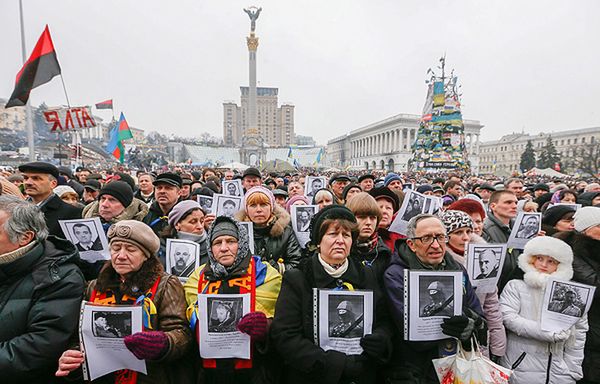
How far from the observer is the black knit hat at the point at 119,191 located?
13.1 ft

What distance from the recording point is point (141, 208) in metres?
4.66

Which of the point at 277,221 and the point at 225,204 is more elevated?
the point at 225,204

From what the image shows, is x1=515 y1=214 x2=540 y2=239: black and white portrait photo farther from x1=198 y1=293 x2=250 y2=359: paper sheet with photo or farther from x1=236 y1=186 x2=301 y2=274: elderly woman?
x1=198 y1=293 x2=250 y2=359: paper sheet with photo

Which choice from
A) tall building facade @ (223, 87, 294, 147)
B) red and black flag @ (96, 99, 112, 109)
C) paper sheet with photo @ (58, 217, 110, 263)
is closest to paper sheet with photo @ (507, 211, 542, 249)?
paper sheet with photo @ (58, 217, 110, 263)

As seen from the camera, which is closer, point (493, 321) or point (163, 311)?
point (163, 311)

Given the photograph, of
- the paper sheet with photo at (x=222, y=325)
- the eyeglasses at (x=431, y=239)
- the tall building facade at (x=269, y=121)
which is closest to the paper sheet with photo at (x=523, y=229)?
the eyeglasses at (x=431, y=239)

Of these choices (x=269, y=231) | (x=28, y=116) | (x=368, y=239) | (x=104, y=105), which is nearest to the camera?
(x=368, y=239)

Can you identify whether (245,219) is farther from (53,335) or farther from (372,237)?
(53,335)

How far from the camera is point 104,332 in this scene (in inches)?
85.1

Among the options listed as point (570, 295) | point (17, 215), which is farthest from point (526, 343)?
point (17, 215)

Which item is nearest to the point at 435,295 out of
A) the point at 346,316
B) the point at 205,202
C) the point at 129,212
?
the point at 346,316

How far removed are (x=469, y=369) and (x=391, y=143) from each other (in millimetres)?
93679

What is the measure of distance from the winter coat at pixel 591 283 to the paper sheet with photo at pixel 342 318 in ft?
6.49

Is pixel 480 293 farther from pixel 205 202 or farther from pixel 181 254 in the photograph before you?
pixel 205 202
